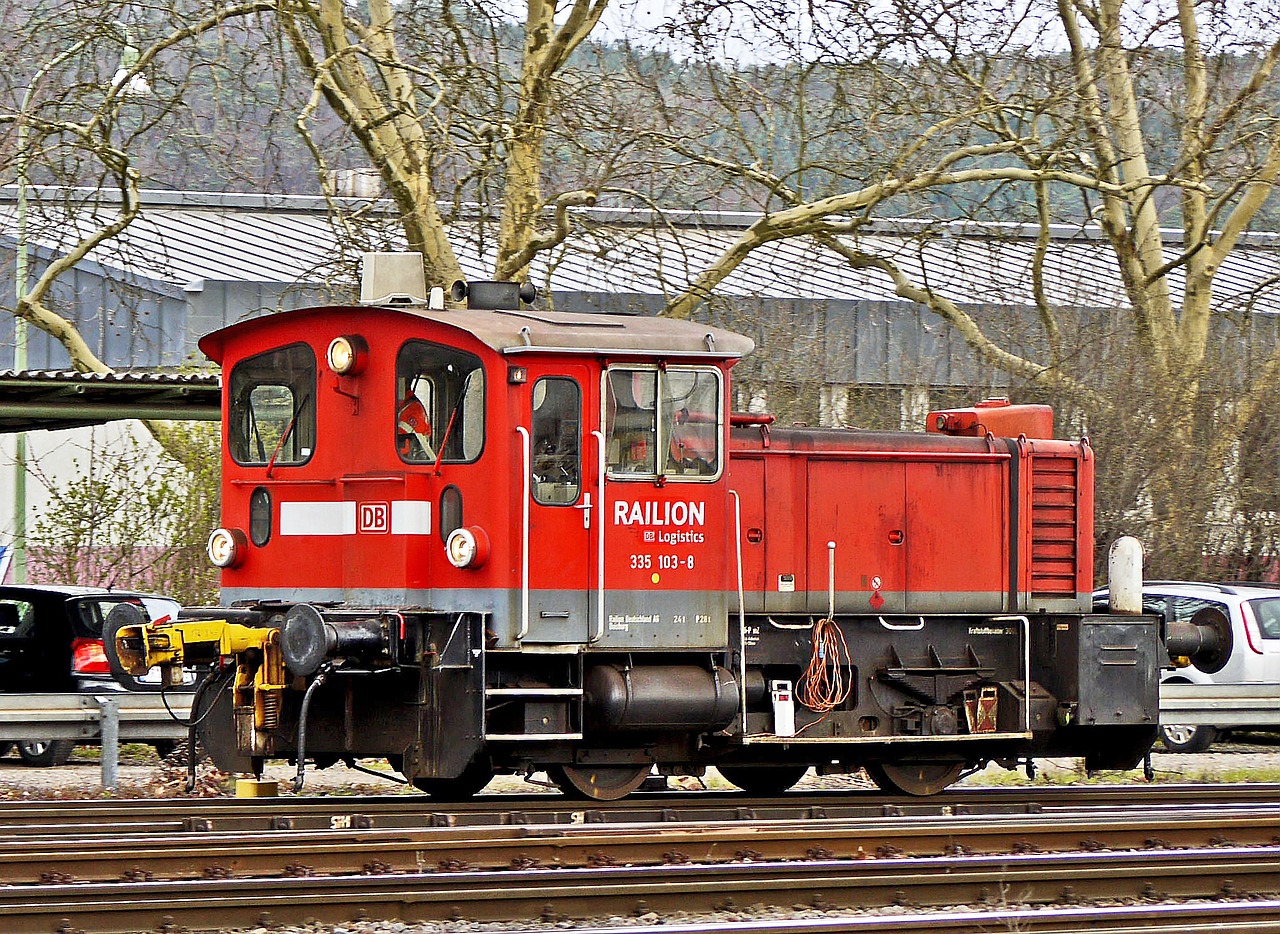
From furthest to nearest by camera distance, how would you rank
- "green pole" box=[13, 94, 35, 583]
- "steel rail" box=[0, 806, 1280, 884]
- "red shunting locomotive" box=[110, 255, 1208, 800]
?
"green pole" box=[13, 94, 35, 583] < "red shunting locomotive" box=[110, 255, 1208, 800] < "steel rail" box=[0, 806, 1280, 884]

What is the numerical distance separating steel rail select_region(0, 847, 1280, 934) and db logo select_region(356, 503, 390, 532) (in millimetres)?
3041

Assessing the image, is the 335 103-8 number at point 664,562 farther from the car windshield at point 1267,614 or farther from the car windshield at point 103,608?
the car windshield at point 1267,614

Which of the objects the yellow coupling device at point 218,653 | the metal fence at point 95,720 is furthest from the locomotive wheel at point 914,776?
the metal fence at point 95,720

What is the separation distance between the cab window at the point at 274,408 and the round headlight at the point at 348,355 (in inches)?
12.8

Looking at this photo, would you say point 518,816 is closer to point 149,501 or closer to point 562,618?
point 562,618

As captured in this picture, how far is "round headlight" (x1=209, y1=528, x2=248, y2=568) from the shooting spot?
11445 mm

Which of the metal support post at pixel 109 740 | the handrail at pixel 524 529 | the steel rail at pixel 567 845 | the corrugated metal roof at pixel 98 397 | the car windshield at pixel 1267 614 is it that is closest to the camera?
→ the steel rail at pixel 567 845

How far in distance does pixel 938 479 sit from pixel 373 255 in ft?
14.7

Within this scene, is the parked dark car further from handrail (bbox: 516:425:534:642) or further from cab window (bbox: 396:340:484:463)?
handrail (bbox: 516:425:534:642)

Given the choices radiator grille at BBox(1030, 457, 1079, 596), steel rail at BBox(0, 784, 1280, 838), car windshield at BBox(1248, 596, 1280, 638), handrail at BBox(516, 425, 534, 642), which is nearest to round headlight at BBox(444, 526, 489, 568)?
handrail at BBox(516, 425, 534, 642)

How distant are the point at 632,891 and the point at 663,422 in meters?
3.92

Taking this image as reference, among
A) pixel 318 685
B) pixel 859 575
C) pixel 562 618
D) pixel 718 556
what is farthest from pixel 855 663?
pixel 318 685

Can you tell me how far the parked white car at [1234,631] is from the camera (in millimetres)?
18031

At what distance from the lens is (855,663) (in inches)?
471
